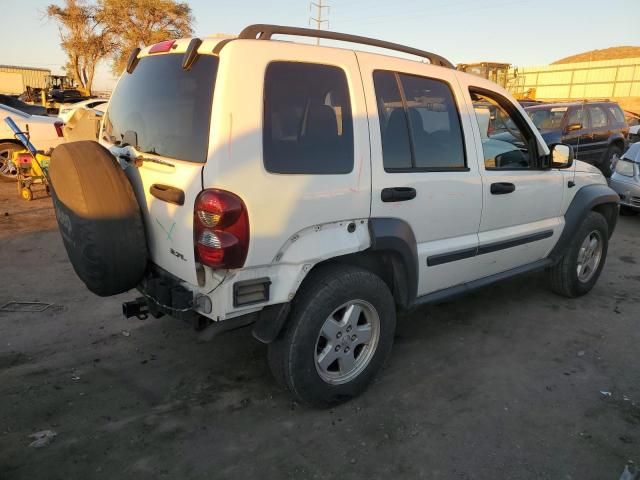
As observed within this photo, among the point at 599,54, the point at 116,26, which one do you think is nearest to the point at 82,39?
the point at 116,26

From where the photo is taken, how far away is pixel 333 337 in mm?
2773

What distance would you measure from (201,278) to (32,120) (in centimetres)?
874

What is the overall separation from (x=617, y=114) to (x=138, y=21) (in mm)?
30061

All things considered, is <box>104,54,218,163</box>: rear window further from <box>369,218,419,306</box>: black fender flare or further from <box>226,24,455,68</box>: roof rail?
<box>369,218,419,306</box>: black fender flare

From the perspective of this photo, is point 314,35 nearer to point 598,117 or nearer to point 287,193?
point 287,193

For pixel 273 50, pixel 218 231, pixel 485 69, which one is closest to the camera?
pixel 218 231

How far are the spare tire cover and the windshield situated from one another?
33.0ft

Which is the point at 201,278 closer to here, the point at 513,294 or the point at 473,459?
the point at 473,459

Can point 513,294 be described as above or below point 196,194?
below

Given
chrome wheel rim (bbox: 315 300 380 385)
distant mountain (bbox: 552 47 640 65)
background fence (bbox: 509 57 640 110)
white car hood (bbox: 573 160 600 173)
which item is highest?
distant mountain (bbox: 552 47 640 65)

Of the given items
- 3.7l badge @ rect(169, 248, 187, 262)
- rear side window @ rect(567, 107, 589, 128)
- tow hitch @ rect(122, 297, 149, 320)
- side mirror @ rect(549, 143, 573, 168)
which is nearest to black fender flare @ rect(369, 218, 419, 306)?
3.7l badge @ rect(169, 248, 187, 262)

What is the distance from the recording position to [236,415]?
9.18 feet

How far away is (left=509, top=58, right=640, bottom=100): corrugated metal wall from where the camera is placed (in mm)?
35281

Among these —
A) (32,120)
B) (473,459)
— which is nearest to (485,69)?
(32,120)
